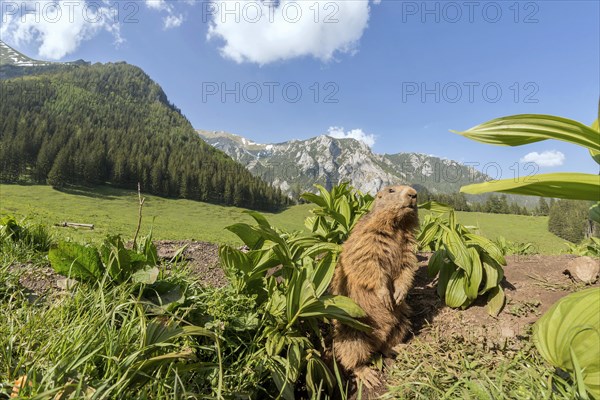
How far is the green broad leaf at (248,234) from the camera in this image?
7.67 feet

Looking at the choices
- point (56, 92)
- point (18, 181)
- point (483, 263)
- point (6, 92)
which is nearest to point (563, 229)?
point (483, 263)

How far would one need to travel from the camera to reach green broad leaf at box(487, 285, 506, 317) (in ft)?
7.91

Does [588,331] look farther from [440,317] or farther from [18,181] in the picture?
[18,181]

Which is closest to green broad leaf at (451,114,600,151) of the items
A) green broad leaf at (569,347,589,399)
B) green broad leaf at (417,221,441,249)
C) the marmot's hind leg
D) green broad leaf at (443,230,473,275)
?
green broad leaf at (569,347,589,399)

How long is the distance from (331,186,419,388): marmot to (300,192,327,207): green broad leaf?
27.9 inches

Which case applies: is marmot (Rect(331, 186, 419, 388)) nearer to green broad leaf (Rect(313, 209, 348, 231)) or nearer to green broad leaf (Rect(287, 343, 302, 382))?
green broad leaf (Rect(313, 209, 348, 231))

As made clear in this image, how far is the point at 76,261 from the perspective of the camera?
212cm

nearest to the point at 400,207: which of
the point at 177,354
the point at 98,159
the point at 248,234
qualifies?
the point at 248,234

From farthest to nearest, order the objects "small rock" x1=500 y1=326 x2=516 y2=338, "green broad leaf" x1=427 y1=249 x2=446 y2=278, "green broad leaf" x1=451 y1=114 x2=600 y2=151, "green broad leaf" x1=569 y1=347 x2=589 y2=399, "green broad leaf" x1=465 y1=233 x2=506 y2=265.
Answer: "green broad leaf" x1=427 y1=249 x2=446 y2=278 → "green broad leaf" x1=465 y1=233 x2=506 y2=265 → "small rock" x1=500 y1=326 x2=516 y2=338 → "green broad leaf" x1=451 y1=114 x2=600 y2=151 → "green broad leaf" x1=569 y1=347 x2=589 y2=399

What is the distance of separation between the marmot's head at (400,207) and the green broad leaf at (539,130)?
1.37m

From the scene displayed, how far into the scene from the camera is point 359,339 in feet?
7.77

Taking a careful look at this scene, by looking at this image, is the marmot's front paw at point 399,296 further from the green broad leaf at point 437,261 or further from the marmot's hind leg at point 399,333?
the green broad leaf at point 437,261

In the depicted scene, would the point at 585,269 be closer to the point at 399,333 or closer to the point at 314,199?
the point at 399,333

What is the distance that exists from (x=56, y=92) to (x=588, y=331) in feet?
622
